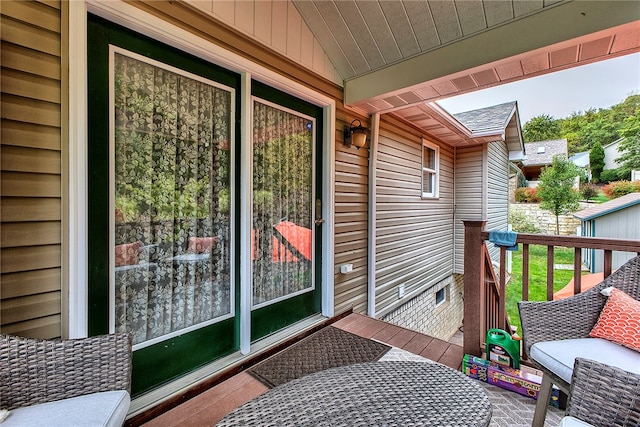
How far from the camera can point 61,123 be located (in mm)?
1351

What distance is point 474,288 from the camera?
2143mm

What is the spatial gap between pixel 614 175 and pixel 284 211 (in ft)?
39.0

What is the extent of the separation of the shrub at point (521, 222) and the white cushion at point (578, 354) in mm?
10798

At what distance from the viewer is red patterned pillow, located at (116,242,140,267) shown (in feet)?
5.15

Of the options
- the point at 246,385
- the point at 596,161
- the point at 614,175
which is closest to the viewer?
the point at 246,385

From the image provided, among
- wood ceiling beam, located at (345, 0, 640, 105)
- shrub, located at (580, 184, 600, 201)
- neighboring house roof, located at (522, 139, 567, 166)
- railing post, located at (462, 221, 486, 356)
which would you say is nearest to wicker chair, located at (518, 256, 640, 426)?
railing post, located at (462, 221, 486, 356)

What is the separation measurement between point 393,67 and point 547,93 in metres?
23.7

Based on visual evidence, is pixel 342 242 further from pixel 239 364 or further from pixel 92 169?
pixel 92 169

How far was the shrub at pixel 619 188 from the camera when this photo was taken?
758 centimetres

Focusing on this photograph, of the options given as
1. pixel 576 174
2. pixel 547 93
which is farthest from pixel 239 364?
pixel 547 93

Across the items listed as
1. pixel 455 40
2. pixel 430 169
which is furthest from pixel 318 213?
pixel 430 169

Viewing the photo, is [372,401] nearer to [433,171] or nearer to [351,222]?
[351,222]

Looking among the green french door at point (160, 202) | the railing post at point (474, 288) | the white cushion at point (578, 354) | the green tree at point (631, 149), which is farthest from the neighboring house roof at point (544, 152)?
the green french door at point (160, 202)

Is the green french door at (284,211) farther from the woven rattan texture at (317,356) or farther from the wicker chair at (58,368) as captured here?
the wicker chair at (58,368)
